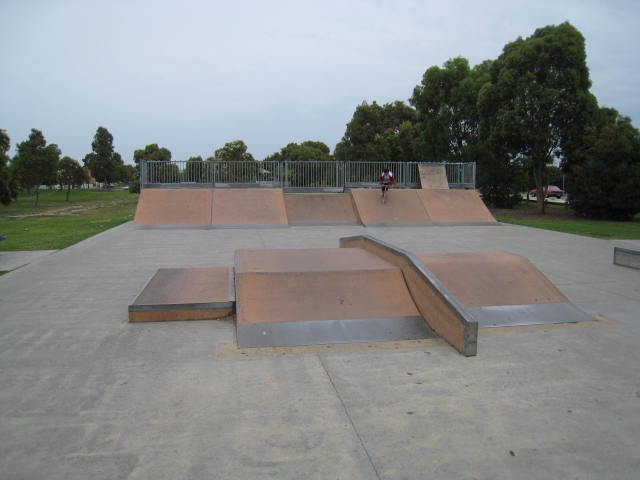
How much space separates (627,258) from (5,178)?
30.2 metres

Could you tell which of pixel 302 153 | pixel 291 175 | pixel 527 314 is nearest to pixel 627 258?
pixel 527 314

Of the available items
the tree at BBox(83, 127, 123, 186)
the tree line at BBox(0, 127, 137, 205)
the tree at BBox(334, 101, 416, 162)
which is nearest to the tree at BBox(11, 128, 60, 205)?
the tree line at BBox(0, 127, 137, 205)

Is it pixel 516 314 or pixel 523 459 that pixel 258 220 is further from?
pixel 523 459

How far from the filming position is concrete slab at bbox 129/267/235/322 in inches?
220

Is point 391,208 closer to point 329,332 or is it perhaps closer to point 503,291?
point 503,291

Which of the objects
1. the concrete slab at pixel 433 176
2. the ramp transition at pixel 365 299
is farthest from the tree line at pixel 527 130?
the ramp transition at pixel 365 299

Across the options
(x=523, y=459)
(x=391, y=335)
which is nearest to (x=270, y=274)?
(x=391, y=335)

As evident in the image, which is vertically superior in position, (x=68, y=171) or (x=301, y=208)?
(x=68, y=171)

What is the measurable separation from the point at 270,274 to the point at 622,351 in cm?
378

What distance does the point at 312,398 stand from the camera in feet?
11.9

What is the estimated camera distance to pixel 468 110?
29297mm

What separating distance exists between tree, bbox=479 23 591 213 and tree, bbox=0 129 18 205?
86.8 ft

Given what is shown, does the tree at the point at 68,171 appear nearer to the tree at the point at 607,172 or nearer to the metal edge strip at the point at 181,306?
the tree at the point at 607,172

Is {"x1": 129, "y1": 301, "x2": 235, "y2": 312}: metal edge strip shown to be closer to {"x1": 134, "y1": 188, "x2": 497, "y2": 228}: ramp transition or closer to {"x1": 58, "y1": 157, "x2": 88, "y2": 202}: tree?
{"x1": 134, "y1": 188, "x2": 497, "y2": 228}: ramp transition
